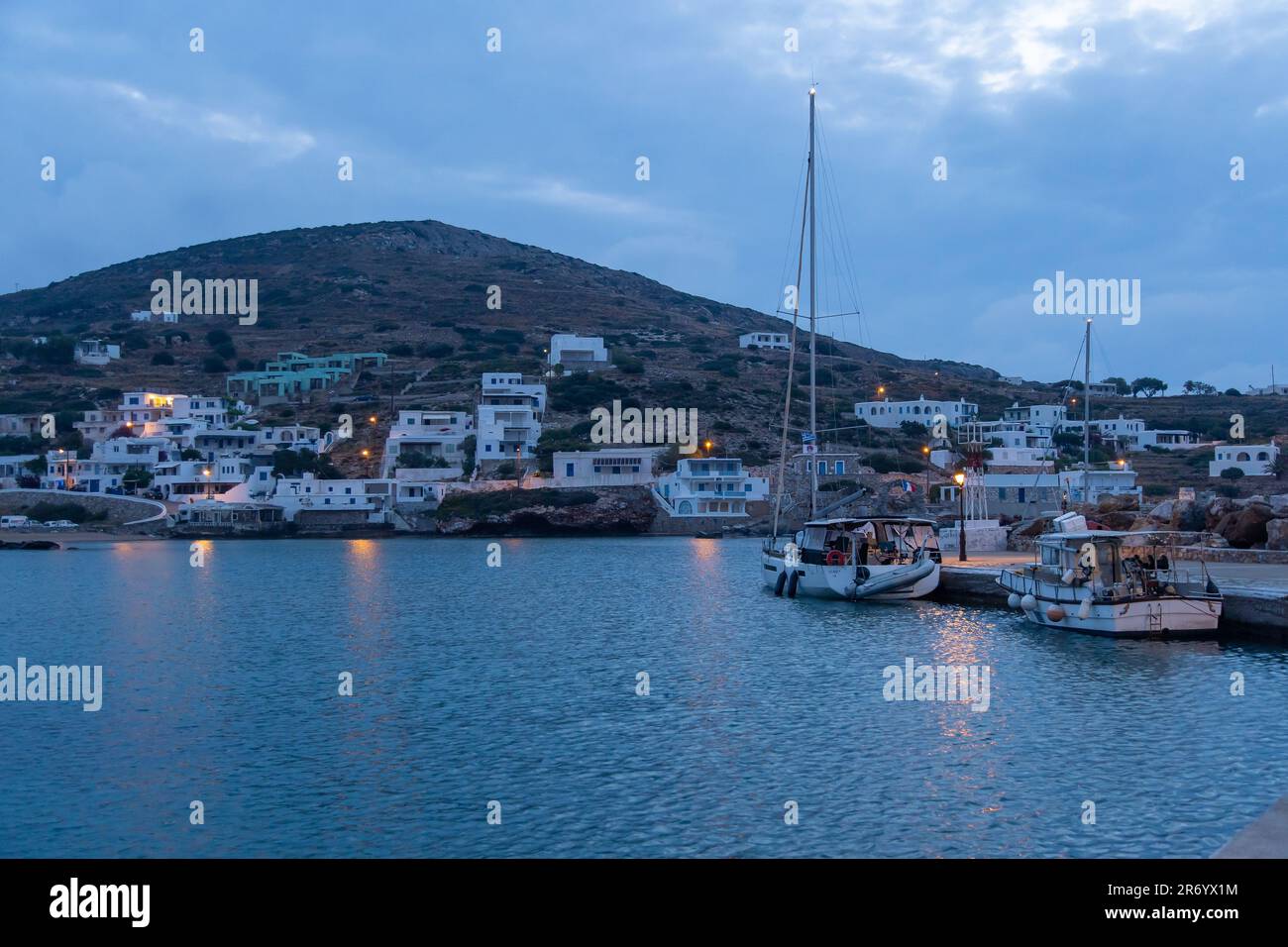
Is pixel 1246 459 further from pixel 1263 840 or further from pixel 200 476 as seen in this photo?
pixel 200 476

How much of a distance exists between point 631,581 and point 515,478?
4690 centimetres

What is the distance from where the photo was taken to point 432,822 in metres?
15.6

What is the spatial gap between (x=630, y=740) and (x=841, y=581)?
24.3 m

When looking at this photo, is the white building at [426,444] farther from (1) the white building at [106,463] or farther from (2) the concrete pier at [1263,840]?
(2) the concrete pier at [1263,840]

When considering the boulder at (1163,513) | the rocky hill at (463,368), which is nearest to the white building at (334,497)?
the rocky hill at (463,368)

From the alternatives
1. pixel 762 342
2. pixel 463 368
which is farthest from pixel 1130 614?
pixel 762 342

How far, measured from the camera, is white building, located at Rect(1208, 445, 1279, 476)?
88.4 metres

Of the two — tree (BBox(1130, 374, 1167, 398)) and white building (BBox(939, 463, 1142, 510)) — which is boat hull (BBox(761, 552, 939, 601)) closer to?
white building (BBox(939, 463, 1142, 510))

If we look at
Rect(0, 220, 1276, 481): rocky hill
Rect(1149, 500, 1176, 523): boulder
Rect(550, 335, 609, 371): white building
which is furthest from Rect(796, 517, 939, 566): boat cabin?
Rect(550, 335, 609, 371): white building

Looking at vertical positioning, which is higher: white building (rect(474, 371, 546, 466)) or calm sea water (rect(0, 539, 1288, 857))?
white building (rect(474, 371, 546, 466))

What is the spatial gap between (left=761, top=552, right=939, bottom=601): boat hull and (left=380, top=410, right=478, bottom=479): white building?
202 feet

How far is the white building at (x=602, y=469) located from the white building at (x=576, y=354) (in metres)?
46.4

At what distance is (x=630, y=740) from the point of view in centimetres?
2034
